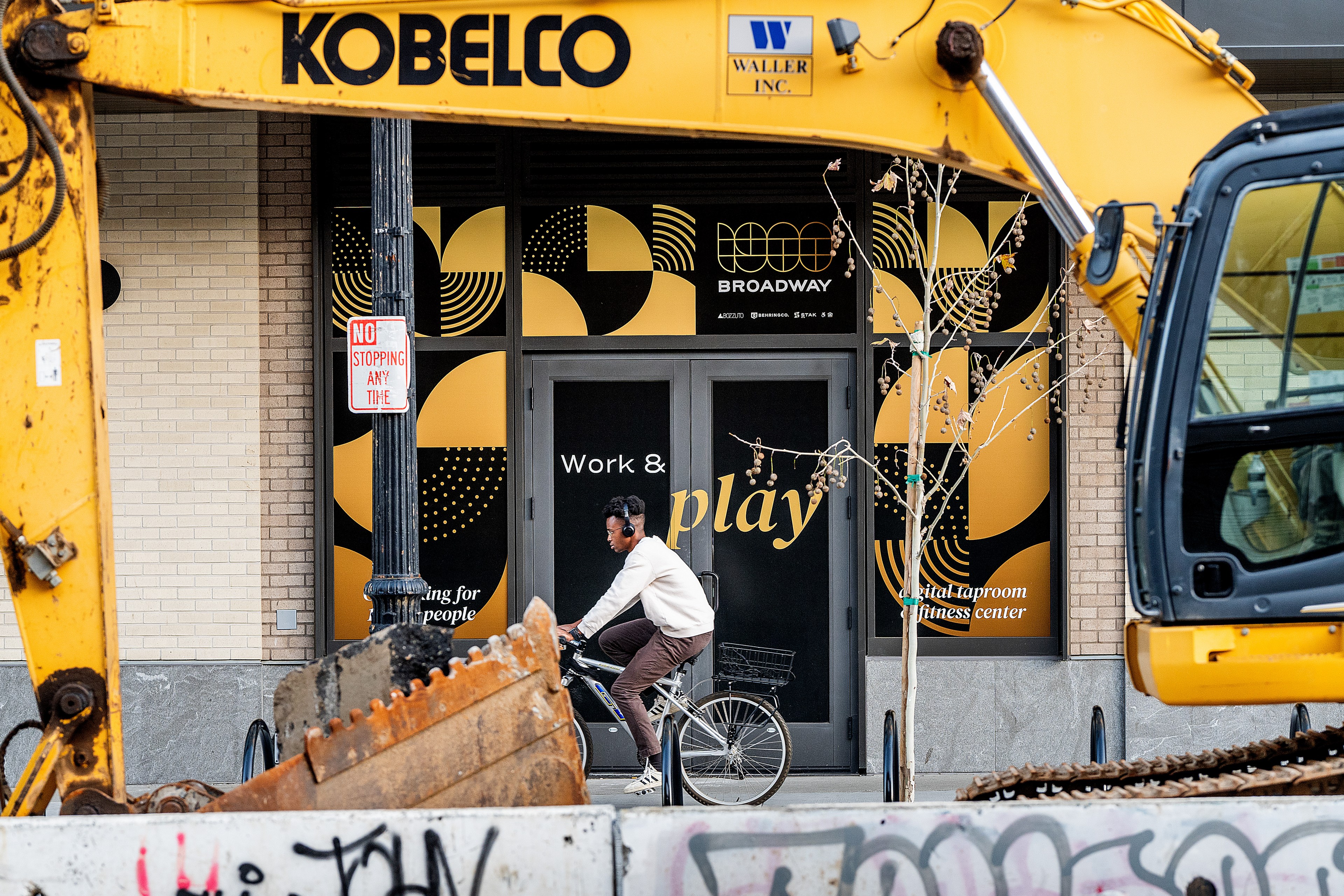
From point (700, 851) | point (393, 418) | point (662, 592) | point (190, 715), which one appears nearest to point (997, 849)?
point (700, 851)

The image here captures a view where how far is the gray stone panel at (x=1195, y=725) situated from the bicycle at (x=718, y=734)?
2.69 metres

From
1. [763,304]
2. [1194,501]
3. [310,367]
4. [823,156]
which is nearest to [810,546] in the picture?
[763,304]

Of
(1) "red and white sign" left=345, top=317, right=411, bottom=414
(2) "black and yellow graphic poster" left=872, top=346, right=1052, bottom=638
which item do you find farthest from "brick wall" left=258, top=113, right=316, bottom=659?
(2) "black and yellow graphic poster" left=872, top=346, right=1052, bottom=638

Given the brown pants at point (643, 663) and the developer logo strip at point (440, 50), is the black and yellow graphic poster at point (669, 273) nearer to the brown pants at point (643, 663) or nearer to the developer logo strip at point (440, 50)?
the brown pants at point (643, 663)

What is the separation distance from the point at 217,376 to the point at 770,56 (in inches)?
245

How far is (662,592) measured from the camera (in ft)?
24.5

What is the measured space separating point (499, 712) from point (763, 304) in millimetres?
5703

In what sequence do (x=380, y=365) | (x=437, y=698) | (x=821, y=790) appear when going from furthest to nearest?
(x=821, y=790), (x=380, y=365), (x=437, y=698)

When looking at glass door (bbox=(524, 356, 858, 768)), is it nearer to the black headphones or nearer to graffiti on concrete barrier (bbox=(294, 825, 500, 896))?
the black headphones

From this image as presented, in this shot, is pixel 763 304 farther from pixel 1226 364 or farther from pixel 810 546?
pixel 1226 364

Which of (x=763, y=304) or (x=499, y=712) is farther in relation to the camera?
(x=763, y=304)

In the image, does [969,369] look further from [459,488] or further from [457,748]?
[457,748]

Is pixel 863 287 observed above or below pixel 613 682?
above

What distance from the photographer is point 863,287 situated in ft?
28.8
